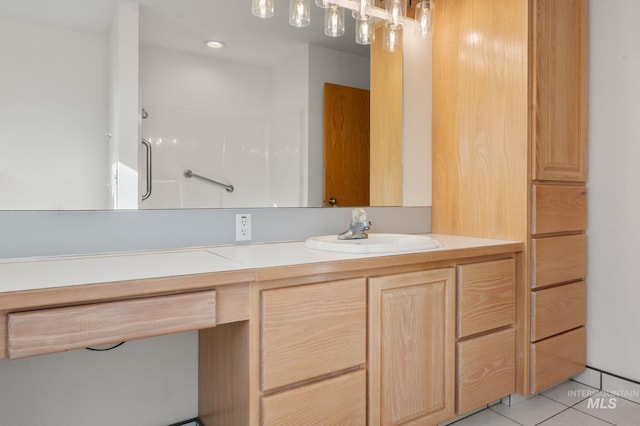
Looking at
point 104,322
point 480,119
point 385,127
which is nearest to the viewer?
point 104,322

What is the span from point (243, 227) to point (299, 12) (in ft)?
3.17

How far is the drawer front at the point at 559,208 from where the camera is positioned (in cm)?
183

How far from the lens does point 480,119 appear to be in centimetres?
199

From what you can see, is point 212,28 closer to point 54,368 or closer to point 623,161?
point 54,368

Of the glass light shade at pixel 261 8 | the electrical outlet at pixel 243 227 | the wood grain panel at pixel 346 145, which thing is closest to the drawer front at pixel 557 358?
the wood grain panel at pixel 346 145

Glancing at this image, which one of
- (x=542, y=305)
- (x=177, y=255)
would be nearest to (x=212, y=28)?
(x=177, y=255)

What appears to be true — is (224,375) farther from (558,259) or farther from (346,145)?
(558,259)

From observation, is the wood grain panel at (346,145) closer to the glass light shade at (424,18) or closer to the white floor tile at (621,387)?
the glass light shade at (424,18)

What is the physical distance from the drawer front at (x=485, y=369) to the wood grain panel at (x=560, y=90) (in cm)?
73

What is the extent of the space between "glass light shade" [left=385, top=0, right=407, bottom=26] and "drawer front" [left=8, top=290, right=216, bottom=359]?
5.37ft

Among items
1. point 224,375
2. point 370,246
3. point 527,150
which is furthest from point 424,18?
point 224,375

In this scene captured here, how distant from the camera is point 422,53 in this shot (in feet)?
7.32

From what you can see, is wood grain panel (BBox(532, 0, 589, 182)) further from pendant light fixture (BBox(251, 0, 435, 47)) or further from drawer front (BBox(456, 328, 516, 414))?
drawer front (BBox(456, 328, 516, 414))

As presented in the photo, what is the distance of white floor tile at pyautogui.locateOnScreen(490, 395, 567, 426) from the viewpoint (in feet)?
5.84
